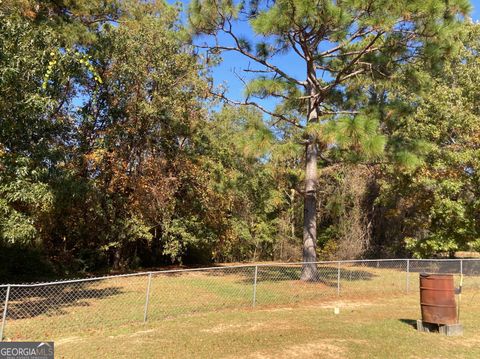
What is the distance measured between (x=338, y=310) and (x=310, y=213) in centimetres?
492

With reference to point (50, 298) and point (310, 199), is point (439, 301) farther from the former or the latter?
point (50, 298)

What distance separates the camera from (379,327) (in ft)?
26.2

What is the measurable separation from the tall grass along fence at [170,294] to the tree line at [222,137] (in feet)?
5.24

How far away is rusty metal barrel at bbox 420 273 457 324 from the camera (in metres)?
7.51

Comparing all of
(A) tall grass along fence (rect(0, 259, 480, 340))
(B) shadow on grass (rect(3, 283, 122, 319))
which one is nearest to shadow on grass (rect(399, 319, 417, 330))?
(A) tall grass along fence (rect(0, 259, 480, 340))


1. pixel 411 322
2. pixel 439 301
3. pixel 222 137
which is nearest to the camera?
pixel 439 301

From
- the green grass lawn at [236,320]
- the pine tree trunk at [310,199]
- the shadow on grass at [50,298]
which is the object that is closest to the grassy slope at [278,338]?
the green grass lawn at [236,320]

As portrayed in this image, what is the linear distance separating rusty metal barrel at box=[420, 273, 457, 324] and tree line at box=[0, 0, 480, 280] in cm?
384

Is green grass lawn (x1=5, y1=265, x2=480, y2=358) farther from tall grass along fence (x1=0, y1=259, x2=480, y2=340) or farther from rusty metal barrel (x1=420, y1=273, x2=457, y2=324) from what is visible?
rusty metal barrel (x1=420, y1=273, x2=457, y2=324)

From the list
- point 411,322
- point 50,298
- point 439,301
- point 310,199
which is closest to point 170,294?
point 50,298

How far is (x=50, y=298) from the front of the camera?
10.9 metres

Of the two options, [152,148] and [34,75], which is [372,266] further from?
[34,75]

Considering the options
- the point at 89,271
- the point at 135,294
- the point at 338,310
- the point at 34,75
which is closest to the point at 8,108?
the point at 34,75

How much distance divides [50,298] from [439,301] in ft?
29.3
